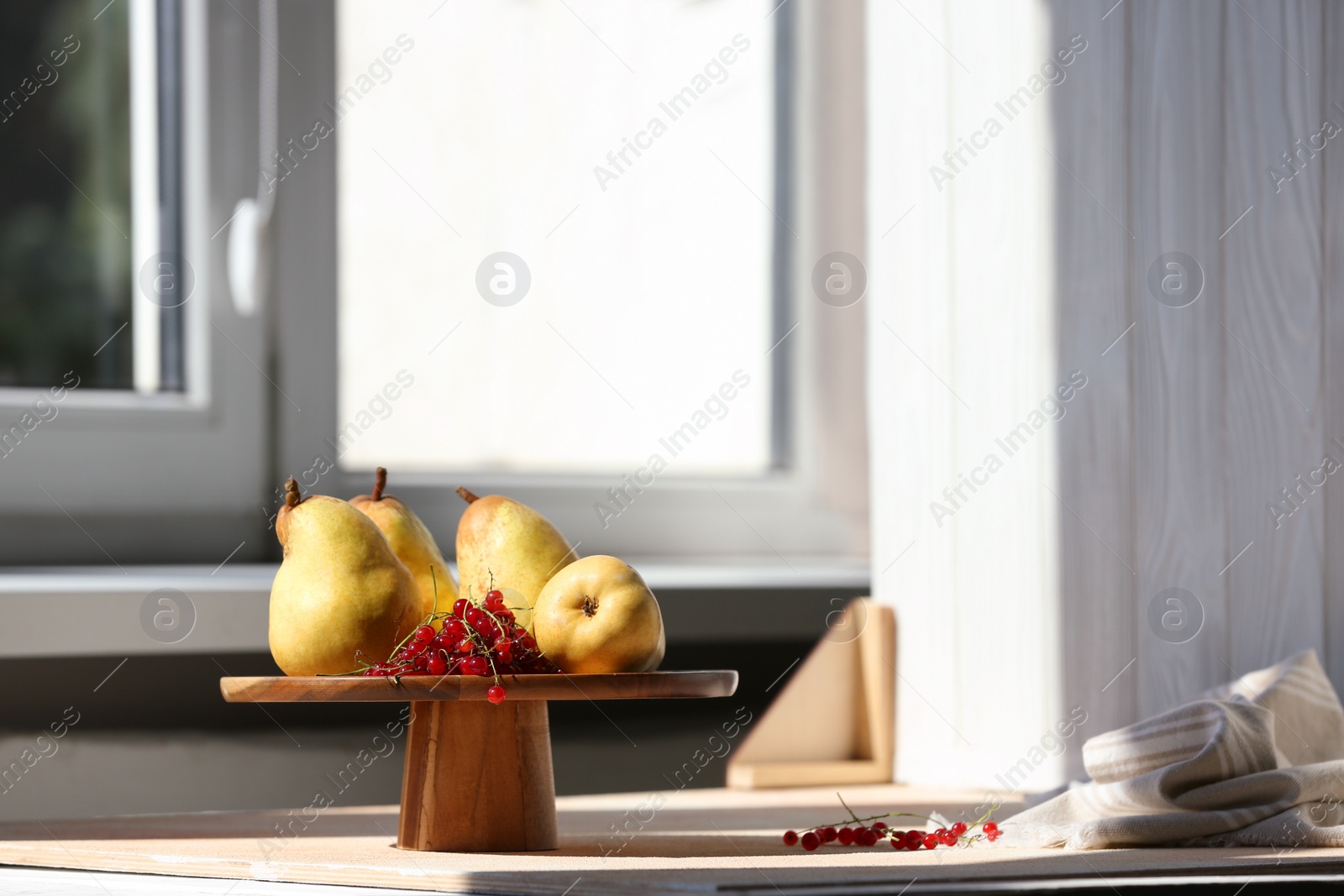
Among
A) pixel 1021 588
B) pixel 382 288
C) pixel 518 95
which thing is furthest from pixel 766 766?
pixel 518 95

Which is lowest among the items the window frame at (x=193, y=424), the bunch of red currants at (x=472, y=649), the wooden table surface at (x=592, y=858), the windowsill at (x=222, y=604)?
the wooden table surface at (x=592, y=858)

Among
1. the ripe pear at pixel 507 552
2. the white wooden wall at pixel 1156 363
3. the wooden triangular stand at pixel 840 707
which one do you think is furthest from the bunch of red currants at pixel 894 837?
the wooden triangular stand at pixel 840 707

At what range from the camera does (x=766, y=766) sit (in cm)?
158

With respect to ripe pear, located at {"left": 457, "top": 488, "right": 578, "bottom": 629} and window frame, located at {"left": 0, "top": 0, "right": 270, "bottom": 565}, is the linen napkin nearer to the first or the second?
ripe pear, located at {"left": 457, "top": 488, "right": 578, "bottom": 629}

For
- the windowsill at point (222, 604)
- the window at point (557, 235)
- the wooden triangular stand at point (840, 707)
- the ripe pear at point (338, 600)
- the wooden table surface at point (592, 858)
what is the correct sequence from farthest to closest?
the window at point (557, 235), the wooden triangular stand at point (840, 707), the windowsill at point (222, 604), the ripe pear at point (338, 600), the wooden table surface at point (592, 858)

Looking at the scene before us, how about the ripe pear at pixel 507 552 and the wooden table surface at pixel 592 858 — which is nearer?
the wooden table surface at pixel 592 858

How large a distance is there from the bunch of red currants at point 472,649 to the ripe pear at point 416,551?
0.07m

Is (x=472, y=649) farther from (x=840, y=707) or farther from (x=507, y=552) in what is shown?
(x=840, y=707)

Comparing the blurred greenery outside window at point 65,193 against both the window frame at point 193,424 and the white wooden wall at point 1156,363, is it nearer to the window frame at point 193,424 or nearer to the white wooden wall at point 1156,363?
the window frame at point 193,424

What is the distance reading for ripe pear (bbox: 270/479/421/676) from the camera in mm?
950

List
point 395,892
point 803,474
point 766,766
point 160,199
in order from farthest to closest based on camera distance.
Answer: point 803,474 < point 160,199 < point 766,766 < point 395,892

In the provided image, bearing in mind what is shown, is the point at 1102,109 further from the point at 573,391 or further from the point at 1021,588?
the point at 573,391

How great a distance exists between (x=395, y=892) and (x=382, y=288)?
106 cm

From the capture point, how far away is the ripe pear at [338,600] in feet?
3.12
